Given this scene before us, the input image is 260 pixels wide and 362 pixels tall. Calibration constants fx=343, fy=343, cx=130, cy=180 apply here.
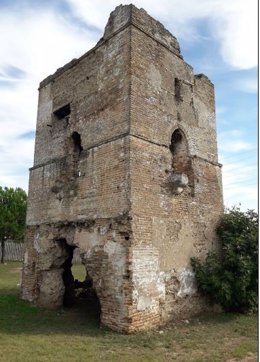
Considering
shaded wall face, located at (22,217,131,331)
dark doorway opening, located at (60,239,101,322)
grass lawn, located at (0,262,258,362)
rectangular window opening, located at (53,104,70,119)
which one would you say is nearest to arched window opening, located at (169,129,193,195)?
shaded wall face, located at (22,217,131,331)

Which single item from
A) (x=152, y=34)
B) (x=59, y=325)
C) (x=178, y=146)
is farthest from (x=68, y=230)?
(x=152, y=34)

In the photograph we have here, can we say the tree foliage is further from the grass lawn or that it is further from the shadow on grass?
the grass lawn

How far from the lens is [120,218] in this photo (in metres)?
7.73

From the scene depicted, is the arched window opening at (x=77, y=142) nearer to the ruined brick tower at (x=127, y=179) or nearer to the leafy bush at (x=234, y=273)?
the ruined brick tower at (x=127, y=179)

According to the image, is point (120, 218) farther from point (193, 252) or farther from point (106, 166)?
point (193, 252)

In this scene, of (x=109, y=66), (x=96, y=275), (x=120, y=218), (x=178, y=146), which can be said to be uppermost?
(x=109, y=66)

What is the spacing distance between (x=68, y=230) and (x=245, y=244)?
482 centimetres

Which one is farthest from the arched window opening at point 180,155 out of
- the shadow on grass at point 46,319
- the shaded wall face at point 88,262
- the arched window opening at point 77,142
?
the shadow on grass at point 46,319

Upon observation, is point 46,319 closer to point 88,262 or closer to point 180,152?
point 88,262

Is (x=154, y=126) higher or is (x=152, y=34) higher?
(x=152, y=34)

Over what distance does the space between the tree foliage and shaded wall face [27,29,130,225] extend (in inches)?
582

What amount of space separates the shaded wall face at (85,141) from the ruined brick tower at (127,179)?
0.10 feet

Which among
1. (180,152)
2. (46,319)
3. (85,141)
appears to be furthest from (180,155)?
(46,319)

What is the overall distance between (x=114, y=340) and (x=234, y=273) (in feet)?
12.6
